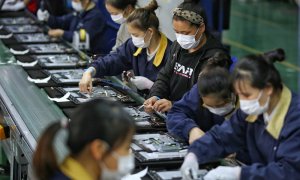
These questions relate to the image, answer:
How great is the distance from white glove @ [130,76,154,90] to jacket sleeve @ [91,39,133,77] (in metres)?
0.39

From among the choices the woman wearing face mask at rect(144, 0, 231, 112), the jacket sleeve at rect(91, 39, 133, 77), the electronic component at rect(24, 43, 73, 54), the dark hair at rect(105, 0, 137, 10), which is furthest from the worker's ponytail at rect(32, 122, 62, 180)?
the electronic component at rect(24, 43, 73, 54)

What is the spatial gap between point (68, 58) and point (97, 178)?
422cm

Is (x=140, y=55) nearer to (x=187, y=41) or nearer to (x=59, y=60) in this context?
(x=187, y=41)

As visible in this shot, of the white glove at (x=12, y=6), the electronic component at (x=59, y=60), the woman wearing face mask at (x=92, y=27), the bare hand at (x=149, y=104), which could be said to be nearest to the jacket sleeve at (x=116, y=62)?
the electronic component at (x=59, y=60)

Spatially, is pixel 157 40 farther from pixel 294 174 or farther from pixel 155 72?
pixel 294 174

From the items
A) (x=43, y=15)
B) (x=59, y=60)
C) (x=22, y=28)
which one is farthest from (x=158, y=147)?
(x=43, y=15)

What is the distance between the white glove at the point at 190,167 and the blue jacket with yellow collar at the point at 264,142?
0.22ft

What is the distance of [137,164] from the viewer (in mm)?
3756

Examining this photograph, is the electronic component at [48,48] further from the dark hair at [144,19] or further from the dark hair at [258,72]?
the dark hair at [258,72]

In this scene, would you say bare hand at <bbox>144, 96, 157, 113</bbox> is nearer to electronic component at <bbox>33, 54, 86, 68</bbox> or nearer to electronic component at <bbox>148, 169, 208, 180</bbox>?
electronic component at <bbox>148, 169, 208, 180</bbox>

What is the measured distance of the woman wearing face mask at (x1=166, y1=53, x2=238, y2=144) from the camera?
3672mm

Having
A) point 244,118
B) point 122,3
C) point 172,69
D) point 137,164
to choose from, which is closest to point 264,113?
point 244,118

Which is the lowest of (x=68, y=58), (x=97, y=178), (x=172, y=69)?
(x=68, y=58)

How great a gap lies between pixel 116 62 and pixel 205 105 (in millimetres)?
1989
